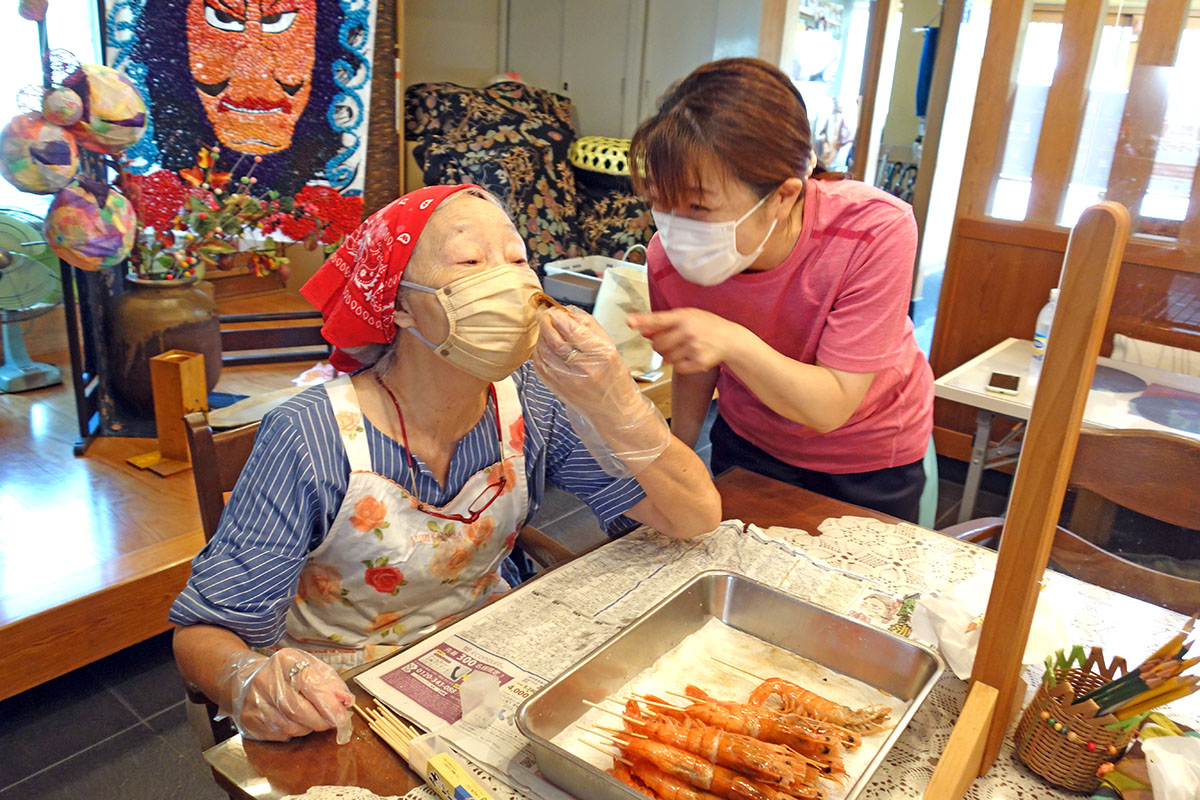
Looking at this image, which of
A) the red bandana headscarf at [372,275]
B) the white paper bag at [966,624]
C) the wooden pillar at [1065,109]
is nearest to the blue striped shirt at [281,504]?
the red bandana headscarf at [372,275]

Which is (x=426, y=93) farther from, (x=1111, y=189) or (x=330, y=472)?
(x=330, y=472)

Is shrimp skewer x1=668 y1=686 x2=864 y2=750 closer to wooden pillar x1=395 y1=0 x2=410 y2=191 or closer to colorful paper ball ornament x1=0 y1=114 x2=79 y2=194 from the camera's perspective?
colorful paper ball ornament x1=0 y1=114 x2=79 y2=194

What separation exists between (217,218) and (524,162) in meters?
1.90

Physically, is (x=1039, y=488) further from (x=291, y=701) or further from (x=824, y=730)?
(x=291, y=701)

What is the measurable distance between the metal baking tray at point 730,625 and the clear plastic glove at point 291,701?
0.71 ft

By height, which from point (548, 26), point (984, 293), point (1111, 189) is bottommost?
point (984, 293)

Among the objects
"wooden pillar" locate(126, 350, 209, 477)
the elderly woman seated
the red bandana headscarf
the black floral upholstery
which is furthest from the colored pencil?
the black floral upholstery

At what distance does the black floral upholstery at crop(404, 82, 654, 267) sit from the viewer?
14.8ft

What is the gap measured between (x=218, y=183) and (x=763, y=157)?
8.65 feet

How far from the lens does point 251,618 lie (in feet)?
3.83

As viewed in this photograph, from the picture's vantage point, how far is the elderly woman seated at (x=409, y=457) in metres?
1.21

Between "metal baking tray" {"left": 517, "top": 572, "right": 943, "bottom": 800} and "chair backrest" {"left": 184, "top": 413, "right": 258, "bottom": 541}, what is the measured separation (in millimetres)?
697

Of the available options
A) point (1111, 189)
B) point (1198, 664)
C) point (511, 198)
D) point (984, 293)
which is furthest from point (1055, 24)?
point (1198, 664)

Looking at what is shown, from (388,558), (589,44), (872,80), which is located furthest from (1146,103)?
(388,558)
